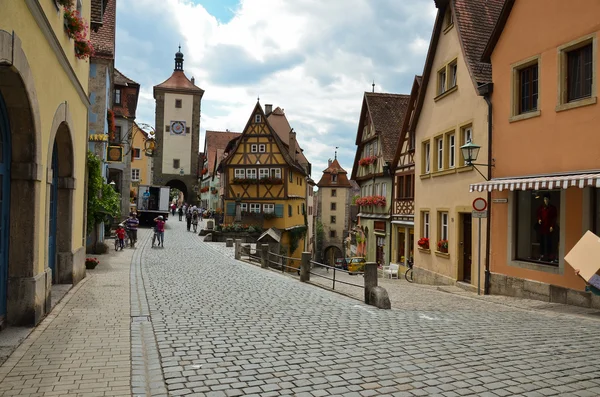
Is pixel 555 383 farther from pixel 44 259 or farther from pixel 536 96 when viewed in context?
pixel 536 96

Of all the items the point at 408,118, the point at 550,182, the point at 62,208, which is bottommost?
the point at 62,208

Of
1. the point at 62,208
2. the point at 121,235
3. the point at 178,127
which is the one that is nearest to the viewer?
the point at 62,208

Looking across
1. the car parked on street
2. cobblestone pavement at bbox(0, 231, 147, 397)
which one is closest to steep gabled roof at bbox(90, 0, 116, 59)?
cobblestone pavement at bbox(0, 231, 147, 397)

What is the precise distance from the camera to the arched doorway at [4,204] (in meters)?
7.24

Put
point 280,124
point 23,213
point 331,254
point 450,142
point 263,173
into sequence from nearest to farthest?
point 23,213 → point 450,142 → point 263,173 → point 280,124 → point 331,254

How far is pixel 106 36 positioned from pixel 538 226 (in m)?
19.9

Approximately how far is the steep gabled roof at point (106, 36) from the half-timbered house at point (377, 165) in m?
14.2

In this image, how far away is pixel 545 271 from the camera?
11.9 m

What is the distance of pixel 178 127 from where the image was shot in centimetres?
6025

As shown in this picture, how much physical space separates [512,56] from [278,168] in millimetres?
26428

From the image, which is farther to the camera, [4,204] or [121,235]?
[121,235]

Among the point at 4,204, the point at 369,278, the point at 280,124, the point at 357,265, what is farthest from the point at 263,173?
the point at 4,204

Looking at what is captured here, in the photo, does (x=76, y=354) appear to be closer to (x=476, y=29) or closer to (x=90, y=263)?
(x=90, y=263)

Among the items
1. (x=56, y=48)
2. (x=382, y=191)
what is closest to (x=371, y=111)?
(x=382, y=191)
